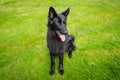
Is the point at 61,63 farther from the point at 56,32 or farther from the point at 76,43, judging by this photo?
the point at 76,43

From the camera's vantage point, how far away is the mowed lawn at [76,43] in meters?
6.26

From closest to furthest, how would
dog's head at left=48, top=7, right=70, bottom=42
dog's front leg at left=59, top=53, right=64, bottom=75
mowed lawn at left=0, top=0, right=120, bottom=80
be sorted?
dog's head at left=48, top=7, right=70, bottom=42 → dog's front leg at left=59, top=53, right=64, bottom=75 → mowed lawn at left=0, top=0, right=120, bottom=80

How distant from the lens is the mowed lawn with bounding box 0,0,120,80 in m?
6.26

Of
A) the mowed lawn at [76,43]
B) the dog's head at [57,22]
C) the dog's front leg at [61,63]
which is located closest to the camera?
the dog's head at [57,22]

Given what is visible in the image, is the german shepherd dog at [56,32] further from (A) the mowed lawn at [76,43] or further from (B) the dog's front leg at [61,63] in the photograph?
(A) the mowed lawn at [76,43]

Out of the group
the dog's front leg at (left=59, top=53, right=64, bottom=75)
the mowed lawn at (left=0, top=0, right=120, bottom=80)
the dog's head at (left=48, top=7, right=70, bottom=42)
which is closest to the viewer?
the dog's head at (left=48, top=7, right=70, bottom=42)

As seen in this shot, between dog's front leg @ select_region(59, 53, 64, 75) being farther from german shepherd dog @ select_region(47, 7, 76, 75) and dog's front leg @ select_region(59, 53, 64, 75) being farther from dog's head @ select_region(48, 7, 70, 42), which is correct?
dog's head @ select_region(48, 7, 70, 42)

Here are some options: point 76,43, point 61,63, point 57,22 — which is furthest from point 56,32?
point 76,43

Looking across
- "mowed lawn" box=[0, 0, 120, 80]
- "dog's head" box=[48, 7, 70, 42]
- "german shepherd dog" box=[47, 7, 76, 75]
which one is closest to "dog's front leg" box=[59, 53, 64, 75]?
"german shepherd dog" box=[47, 7, 76, 75]

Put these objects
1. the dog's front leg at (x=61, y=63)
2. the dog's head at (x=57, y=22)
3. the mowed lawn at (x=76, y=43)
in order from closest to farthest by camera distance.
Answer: the dog's head at (x=57, y=22) → the dog's front leg at (x=61, y=63) → the mowed lawn at (x=76, y=43)

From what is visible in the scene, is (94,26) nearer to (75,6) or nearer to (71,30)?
(71,30)

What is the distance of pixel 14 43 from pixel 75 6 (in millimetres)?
7644

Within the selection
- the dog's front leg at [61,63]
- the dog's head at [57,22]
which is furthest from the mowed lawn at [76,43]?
the dog's head at [57,22]

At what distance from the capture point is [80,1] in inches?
623
